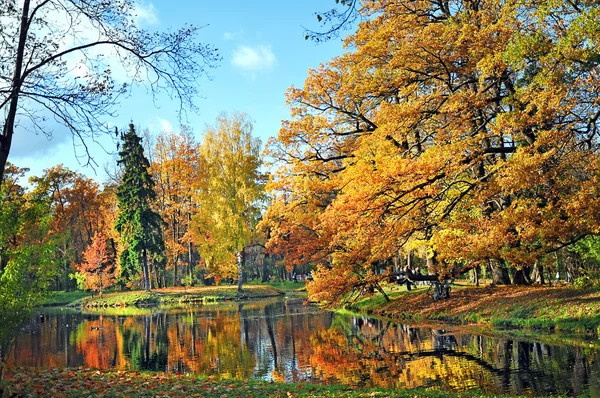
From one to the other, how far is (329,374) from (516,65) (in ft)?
29.2

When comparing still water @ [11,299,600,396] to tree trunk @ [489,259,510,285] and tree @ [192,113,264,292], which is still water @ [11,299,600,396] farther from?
tree @ [192,113,264,292]

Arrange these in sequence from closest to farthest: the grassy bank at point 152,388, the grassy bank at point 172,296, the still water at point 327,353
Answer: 1. the grassy bank at point 152,388
2. the still water at point 327,353
3. the grassy bank at point 172,296

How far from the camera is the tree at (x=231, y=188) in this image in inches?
1640

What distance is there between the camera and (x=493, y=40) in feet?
48.8

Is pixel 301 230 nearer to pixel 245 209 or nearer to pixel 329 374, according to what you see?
pixel 329 374

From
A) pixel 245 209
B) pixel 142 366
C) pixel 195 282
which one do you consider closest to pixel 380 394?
pixel 142 366

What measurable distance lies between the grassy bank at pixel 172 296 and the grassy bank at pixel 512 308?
19.6 m

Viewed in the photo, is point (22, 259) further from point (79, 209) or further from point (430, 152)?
point (79, 209)

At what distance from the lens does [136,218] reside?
139ft

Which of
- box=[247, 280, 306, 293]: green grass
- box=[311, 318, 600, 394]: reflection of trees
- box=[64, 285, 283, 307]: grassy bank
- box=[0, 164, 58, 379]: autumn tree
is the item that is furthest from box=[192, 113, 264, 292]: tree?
box=[0, 164, 58, 379]: autumn tree

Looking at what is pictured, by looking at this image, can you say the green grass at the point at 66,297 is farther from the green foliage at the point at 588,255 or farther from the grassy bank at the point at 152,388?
the green foliage at the point at 588,255

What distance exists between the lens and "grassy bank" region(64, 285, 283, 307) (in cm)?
4094

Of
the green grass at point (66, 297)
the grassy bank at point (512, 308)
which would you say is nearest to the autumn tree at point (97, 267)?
the green grass at point (66, 297)

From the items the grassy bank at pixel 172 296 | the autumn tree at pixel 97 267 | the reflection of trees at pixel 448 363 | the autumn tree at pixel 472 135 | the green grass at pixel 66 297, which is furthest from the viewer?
the green grass at pixel 66 297
